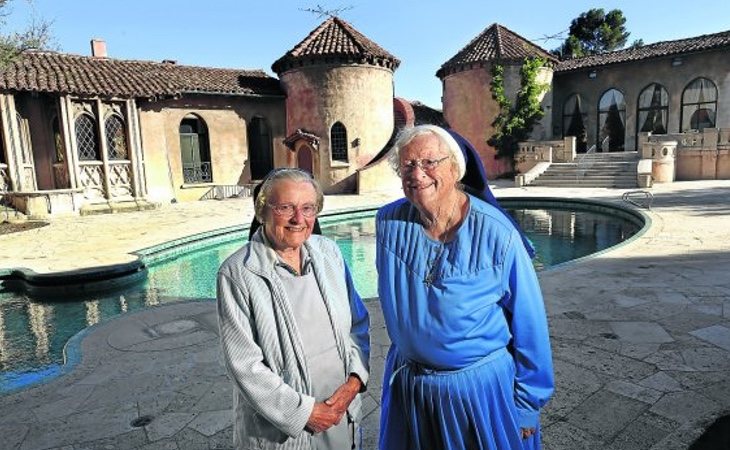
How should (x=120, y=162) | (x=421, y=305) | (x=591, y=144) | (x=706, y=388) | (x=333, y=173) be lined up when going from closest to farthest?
(x=421, y=305) → (x=706, y=388) → (x=120, y=162) → (x=333, y=173) → (x=591, y=144)

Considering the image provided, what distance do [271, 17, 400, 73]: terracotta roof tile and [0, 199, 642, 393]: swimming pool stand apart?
7.90 meters

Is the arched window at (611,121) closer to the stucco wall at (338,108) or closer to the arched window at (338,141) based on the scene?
the stucco wall at (338,108)

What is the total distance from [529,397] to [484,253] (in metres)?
0.56

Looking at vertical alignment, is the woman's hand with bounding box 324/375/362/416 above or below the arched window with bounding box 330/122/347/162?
below

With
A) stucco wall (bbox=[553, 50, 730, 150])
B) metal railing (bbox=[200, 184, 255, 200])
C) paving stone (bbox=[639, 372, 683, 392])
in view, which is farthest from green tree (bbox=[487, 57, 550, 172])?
paving stone (bbox=[639, 372, 683, 392])

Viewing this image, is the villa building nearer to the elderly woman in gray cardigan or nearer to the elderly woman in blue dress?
the elderly woman in gray cardigan

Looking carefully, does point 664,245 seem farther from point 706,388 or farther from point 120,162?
point 120,162

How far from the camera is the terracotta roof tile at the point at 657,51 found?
21.3 m

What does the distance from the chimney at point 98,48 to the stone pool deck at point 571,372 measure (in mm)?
19372

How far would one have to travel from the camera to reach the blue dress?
67.4 inches

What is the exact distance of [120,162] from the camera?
55.4 ft

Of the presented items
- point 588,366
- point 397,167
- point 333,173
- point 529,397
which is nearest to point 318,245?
point 397,167

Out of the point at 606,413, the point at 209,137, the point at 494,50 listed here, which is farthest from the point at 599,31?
the point at 606,413

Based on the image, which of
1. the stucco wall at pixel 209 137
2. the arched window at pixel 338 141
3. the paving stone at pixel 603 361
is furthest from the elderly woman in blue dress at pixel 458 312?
the arched window at pixel 338 141
